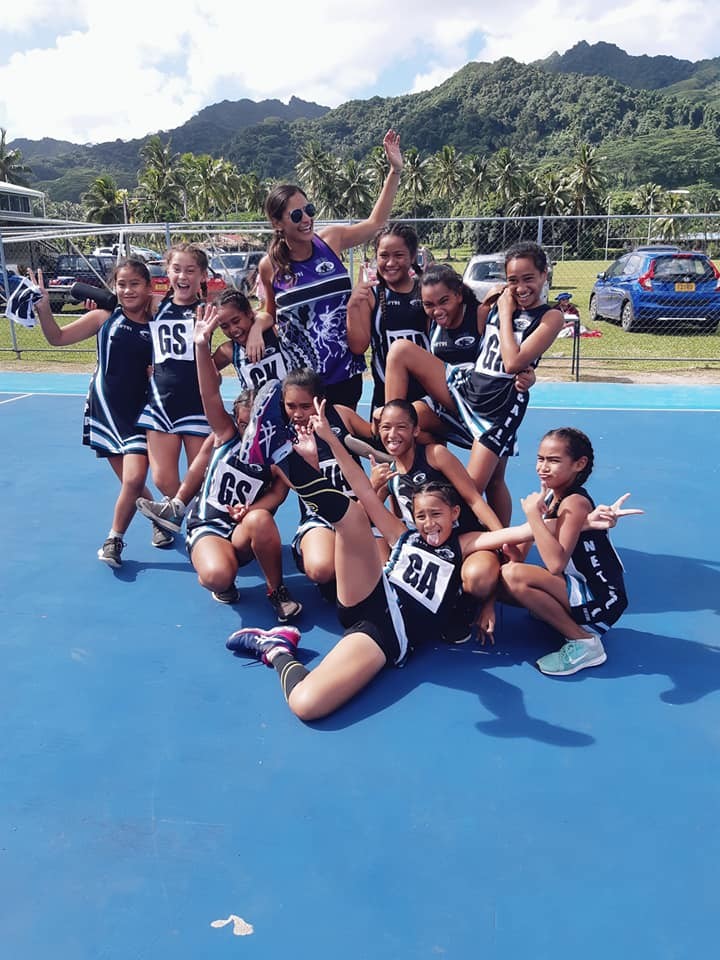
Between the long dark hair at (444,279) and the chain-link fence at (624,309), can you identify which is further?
the chain-link fence at (624,309)

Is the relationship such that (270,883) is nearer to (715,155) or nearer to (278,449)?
(278,449)

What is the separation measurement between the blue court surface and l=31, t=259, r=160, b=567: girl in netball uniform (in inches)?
17.7

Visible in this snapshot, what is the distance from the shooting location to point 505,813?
2379 millimetres

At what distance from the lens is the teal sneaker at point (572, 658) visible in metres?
3.12

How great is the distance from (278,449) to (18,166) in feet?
226

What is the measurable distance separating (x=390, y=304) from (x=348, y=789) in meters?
2.46

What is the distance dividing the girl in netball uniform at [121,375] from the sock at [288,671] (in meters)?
1.57

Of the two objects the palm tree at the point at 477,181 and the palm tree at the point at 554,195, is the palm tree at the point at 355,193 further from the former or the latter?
the palm tree at the point at 554,195

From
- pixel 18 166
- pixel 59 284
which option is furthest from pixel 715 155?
pixel 59 284

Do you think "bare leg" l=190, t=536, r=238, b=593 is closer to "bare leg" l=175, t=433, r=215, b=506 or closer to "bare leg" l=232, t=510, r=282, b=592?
"bare leg" l=232, t=510, r=282, b=592

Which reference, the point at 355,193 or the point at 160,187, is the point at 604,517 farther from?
the point at 160,187

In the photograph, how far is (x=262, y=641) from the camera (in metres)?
3.30

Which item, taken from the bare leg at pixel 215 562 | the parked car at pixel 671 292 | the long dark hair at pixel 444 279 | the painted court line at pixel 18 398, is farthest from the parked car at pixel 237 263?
the bare leg at pixel 215 562

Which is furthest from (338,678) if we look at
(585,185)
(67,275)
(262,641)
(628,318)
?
(585,185)
